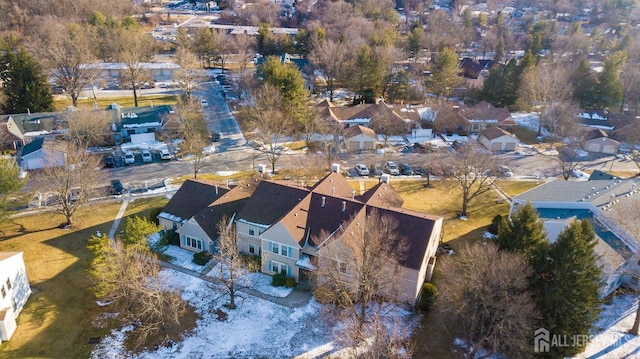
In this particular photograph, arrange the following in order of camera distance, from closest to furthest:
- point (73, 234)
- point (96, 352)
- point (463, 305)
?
point (463, 305) < point (96, 352) < point (73, 234)

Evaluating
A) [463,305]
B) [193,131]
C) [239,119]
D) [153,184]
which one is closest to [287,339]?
[463,305]

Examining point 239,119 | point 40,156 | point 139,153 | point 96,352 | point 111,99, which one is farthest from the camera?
point 111,99

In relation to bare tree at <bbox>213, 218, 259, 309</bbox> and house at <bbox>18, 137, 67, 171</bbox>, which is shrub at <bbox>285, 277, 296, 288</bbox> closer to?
bare tree at <bbox>213, 218, 259, 309</bbox>

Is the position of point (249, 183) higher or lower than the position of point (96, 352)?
higher

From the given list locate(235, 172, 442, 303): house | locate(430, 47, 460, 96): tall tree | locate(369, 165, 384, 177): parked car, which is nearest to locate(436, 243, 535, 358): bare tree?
locate(235, 172, 442, 303): house

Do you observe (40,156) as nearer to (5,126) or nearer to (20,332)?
(5,126)

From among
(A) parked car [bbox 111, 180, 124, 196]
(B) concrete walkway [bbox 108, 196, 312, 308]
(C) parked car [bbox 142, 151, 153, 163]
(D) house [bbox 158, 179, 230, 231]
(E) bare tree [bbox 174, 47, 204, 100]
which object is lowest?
(B) concrete walkway [bbox 108, 196, 312, 308]

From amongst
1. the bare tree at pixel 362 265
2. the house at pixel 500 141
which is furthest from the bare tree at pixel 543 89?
the bare tree at pixel 362 265

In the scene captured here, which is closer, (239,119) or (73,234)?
(73,234)
